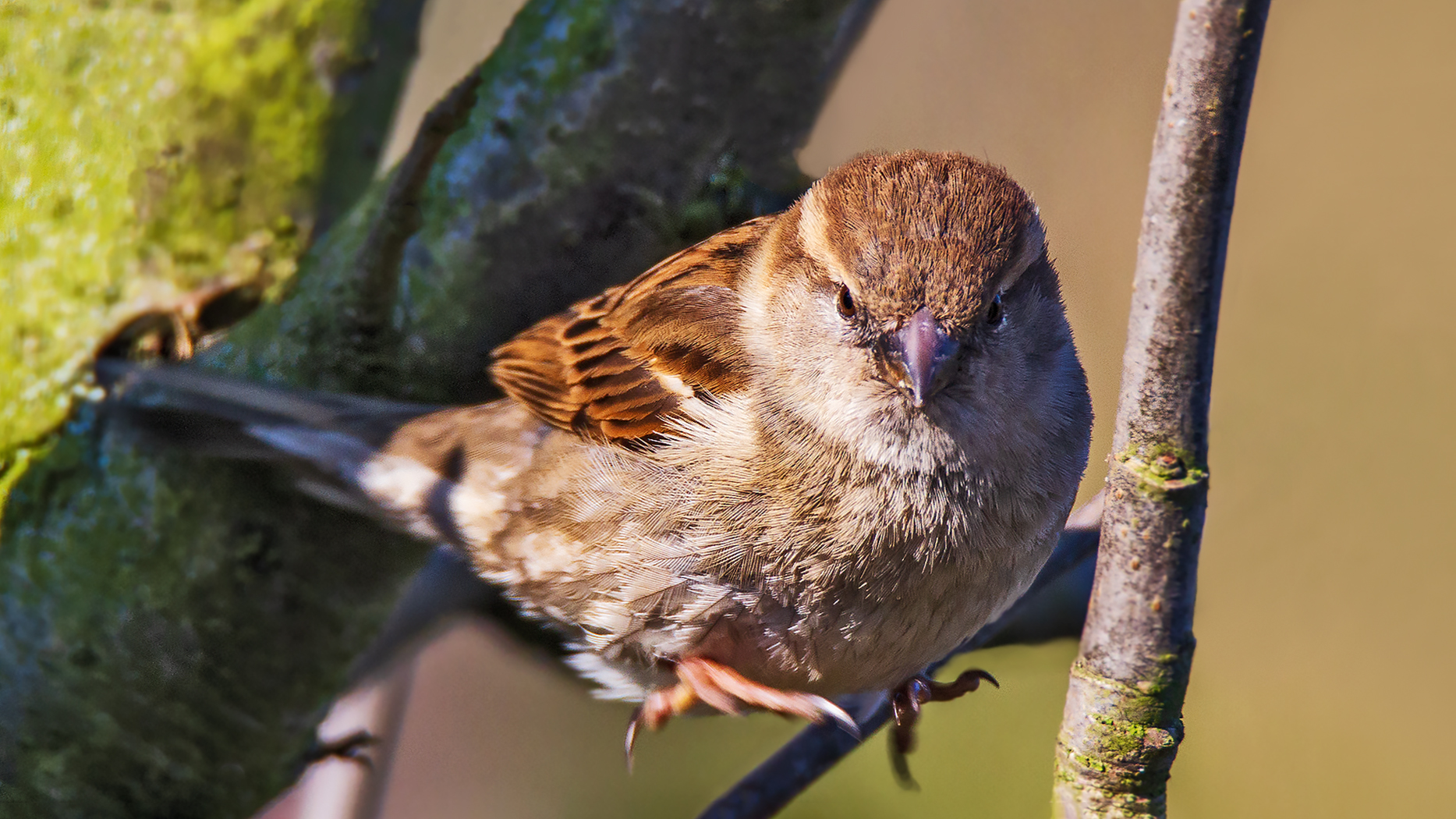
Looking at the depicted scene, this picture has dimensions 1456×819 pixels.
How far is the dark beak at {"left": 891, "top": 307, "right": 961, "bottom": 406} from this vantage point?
140cm

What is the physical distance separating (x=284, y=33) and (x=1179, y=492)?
1.64m

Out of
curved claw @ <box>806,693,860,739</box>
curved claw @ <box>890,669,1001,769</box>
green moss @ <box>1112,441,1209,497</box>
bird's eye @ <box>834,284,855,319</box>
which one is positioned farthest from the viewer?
curved claw @ <box>890,669,1001,769</box>

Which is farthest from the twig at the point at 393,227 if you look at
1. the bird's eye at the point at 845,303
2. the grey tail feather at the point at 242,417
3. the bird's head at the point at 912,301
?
the bird's eye at the point at 845,303

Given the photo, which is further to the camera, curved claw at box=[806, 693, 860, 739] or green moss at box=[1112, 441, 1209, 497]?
curved claw at box=[806, 693, 860, 739]

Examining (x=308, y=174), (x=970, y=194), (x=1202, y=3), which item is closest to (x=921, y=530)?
(x=970, y=194)

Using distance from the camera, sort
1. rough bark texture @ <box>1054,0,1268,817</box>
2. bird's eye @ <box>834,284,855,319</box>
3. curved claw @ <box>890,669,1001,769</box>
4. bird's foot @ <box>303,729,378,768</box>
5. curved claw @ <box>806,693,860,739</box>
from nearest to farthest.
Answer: rough bark texture @ <box>1054,0,1268,817</box> < curved claw @ <box>806,693,860,739</box> < bird's eye @ <box>834,284,855,319</box> < curved claw @ <box>890,669,1001,769</box> < bird's foot @ <box>303,729,378,768</box>

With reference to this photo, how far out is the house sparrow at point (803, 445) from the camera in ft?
4.90

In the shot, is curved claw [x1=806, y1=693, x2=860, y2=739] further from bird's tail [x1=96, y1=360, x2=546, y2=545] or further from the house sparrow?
bird's tail [x1=96, y1=360, x2=546, y2=545]

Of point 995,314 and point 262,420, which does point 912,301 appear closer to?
point 995,314

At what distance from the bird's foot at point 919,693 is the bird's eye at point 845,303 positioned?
0.79 m

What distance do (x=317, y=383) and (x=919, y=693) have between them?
1.27 meters

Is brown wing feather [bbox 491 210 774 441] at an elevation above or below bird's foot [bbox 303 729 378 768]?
above

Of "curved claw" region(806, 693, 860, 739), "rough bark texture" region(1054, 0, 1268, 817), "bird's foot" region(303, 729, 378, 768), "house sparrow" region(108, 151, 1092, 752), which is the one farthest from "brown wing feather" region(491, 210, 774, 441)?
"bird's foot" region(303, 729, 378, 768)

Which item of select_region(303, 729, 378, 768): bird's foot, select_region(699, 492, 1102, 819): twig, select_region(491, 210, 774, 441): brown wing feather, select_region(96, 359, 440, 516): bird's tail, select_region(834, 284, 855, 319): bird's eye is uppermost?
select_region(834, 284, 855, 319): bird's eye
